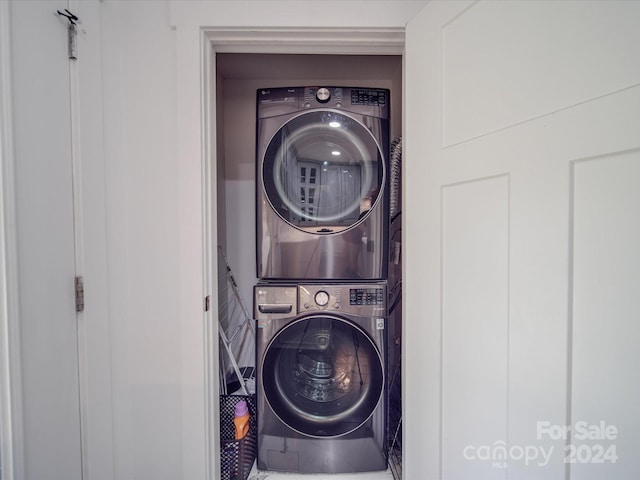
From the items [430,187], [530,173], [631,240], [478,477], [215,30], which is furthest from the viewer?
[215,30]

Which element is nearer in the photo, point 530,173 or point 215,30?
point 530,173

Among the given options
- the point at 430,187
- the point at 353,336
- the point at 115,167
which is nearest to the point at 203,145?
the point at 115,167

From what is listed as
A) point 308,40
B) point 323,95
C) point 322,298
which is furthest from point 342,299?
point 308,40

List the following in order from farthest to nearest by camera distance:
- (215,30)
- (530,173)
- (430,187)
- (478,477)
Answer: (215,30), (430,187), (478,477), (530,173)

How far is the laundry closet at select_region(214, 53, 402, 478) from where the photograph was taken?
128 centimetres

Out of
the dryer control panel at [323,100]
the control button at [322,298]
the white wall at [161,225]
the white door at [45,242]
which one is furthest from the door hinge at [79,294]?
the dryer control panel at [323,100]

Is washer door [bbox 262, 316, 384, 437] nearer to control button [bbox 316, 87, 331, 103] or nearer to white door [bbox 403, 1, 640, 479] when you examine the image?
white door [bbox 403, 1, 640, 479]

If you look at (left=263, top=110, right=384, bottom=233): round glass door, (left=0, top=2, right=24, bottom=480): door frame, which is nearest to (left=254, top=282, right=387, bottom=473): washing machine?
(left=263, top=110, right=384, bottom=233): round glass door

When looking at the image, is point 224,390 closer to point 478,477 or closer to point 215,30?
point 478,477

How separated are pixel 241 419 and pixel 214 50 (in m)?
1.66

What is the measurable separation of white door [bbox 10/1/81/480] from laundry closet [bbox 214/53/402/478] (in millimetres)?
675

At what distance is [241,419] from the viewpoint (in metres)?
1.26

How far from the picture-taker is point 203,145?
3.45 ft

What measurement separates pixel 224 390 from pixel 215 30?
1.69 meters
